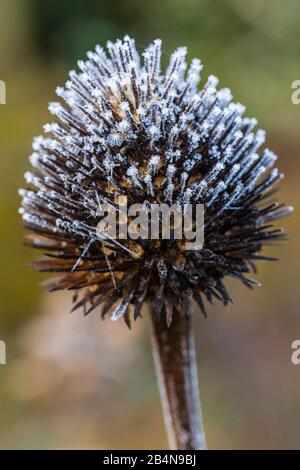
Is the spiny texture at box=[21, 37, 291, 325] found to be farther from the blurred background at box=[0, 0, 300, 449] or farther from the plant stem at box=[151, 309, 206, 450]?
the blurred background at box=[0, 0, 300, 449]

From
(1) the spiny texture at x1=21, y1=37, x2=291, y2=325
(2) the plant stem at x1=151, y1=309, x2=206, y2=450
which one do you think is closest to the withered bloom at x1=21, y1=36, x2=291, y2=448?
Result: (1) the spiny texture at x1=21, y1=37, x2=291, y2=325

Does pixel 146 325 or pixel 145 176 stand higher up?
pixel 145 176

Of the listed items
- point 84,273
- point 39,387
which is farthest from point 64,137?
point 39,387

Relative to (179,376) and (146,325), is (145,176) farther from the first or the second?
(146,325)

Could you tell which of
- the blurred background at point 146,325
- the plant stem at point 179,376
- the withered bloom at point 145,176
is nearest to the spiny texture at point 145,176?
the withered bloom at point 145,176

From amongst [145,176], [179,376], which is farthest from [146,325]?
[145,176]
